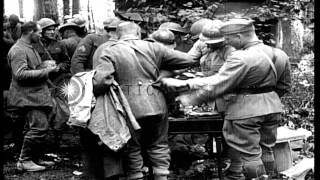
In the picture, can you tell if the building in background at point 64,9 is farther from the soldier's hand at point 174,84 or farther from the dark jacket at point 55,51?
the soldier's hand at point 174,84

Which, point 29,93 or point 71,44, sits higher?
point 71,44

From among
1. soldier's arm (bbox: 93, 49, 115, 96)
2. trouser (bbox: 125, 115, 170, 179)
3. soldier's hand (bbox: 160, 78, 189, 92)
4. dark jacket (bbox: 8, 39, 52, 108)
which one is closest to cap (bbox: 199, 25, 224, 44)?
soldier's hand (bbox: 160, 78, 189, 92)

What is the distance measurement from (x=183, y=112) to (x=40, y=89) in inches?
68.8

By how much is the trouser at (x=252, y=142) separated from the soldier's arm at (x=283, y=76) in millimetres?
294

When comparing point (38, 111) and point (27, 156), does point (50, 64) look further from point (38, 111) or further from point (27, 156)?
point (27, 156)

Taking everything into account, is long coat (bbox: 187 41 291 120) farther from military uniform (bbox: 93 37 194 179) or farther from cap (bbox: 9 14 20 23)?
cap (bbox: 9 14 20 23)

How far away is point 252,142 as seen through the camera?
17.1 ft

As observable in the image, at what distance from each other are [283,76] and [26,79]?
2.93 m

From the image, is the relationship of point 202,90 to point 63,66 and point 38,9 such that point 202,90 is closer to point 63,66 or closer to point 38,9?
point 63,66

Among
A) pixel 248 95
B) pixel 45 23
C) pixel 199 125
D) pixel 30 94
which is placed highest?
pixel 45 23

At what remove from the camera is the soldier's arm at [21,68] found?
6.33m

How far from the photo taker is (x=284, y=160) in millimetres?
5793

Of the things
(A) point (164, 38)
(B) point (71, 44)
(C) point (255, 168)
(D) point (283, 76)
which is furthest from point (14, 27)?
(C) point (255, 168)

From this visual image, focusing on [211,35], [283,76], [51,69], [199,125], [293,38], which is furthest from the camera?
[293,38]
